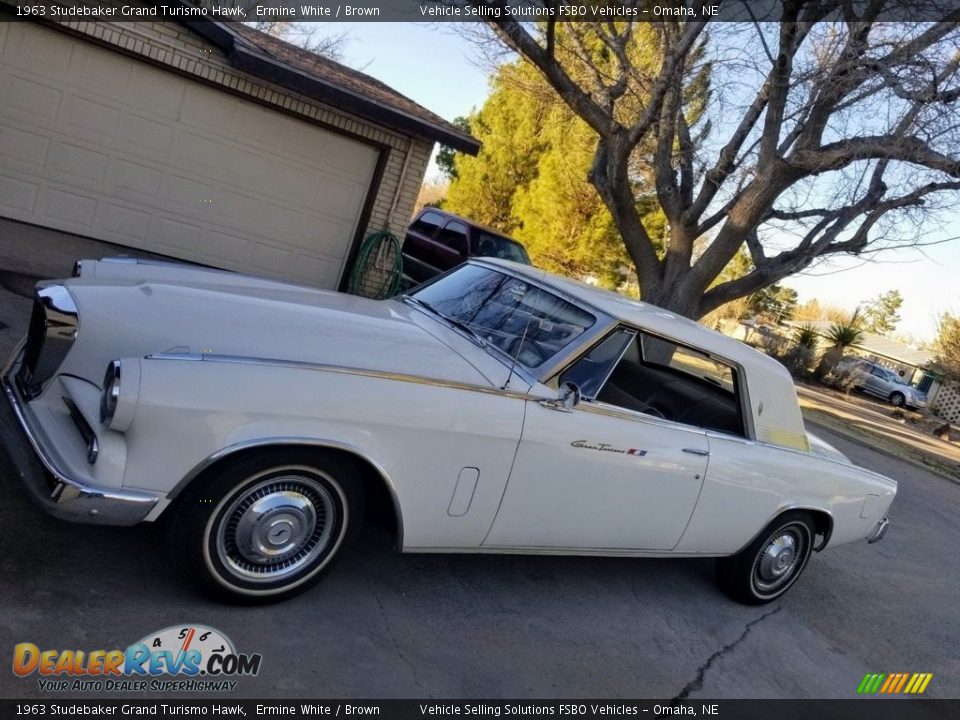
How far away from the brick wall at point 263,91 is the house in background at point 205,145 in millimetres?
13

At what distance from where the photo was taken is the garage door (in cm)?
805

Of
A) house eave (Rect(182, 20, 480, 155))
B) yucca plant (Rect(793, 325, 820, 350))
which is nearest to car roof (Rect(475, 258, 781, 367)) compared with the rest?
house eave (Rect(182, 20, 480, 155))

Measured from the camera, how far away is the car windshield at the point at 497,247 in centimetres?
1380

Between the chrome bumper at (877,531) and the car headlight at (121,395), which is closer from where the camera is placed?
the car headlight at (121,395)

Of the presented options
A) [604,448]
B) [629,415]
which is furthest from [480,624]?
[629,415]

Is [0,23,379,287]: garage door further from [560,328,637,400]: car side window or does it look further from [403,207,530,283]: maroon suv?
[560,328,637,400]: car side window

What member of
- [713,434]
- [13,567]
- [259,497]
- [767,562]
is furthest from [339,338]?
[767,562]

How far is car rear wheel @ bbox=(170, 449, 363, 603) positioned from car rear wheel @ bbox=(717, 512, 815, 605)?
103 inches

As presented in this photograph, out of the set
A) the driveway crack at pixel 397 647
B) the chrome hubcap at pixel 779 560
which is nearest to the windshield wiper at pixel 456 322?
the driveway crack at pixel 397 647

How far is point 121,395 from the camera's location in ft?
8.25

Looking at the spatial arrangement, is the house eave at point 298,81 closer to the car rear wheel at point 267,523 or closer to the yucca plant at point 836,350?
the car rear wheel at point 267,523

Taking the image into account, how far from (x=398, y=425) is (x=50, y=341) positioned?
4.94 feet
